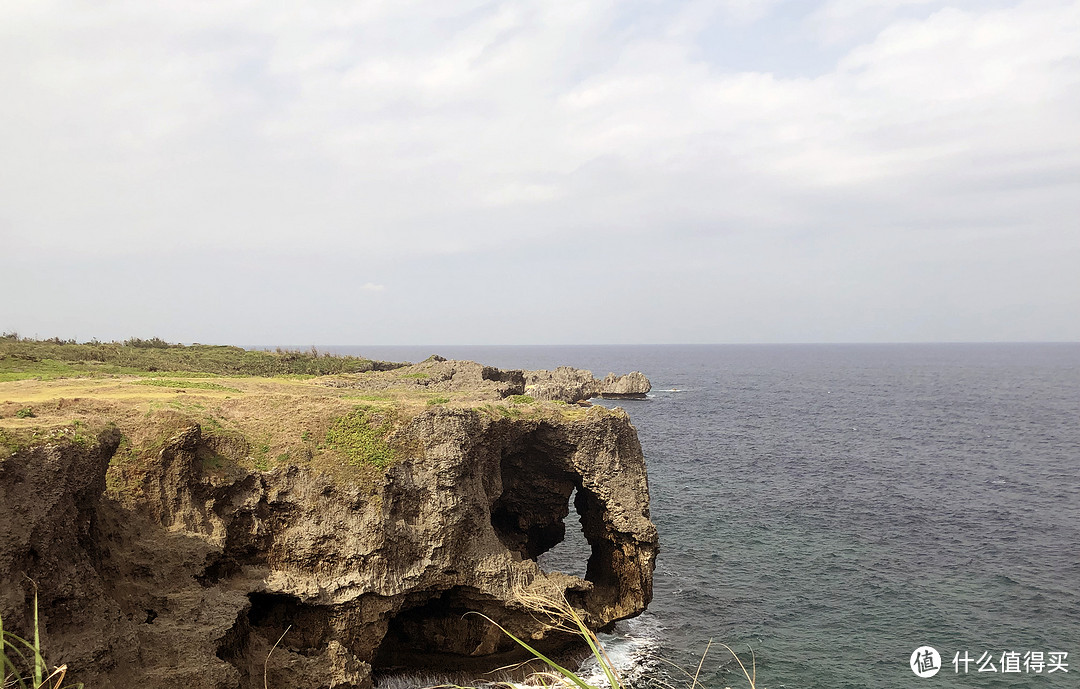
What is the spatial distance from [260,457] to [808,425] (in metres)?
73.7

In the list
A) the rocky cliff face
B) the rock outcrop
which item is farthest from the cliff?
the rock outcrop

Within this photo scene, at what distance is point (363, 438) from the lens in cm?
2261

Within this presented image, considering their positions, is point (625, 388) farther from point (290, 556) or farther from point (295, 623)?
point (290, 556)

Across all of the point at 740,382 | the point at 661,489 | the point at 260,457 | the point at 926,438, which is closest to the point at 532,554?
the point at 260,457

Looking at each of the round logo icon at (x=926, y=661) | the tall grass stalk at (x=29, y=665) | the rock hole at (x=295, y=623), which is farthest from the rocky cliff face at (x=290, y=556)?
the round logo icon at (x=926, y=661)

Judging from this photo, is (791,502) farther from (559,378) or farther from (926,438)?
(559,378)

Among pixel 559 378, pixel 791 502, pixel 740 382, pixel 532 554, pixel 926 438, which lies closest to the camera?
pixel 532 554

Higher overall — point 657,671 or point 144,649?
point 144,649

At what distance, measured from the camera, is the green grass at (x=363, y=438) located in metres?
22.1

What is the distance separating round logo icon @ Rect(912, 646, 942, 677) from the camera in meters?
25.9

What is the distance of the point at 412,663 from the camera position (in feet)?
80.9

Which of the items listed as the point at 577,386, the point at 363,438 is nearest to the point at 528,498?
the point at 363,438

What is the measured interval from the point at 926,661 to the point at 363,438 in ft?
74.2

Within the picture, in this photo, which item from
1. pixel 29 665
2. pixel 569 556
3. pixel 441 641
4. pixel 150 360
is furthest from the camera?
pixel 150 360
